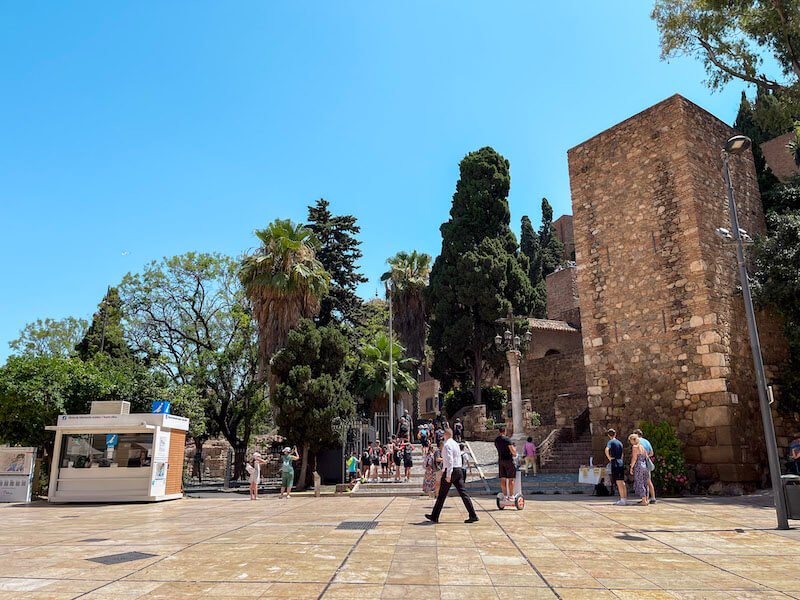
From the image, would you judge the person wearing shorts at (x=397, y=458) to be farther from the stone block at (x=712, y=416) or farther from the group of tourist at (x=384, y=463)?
the stone block at (x=712, y=416)

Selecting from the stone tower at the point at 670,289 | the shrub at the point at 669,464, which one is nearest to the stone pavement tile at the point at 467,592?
the shrub at the point at 669,464

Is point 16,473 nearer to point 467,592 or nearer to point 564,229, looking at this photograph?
point 467,592

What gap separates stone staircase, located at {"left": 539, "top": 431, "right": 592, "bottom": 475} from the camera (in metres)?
18.0

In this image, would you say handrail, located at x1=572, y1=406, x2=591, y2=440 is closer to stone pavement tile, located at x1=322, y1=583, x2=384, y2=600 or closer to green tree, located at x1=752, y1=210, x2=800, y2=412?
green tree, located at x1=752, y1=210, x2=800, y2=412

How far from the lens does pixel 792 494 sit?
7.42m

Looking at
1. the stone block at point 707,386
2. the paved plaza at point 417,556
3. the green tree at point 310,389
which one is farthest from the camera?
the green tree at point 310,389

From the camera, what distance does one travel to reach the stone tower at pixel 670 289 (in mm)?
12875

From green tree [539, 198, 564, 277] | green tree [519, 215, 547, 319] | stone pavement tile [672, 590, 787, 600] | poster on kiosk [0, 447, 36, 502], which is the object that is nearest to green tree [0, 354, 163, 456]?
poster on kiosk [0, 447, 36, 502]

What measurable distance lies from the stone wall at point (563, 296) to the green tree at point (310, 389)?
19.1 meters

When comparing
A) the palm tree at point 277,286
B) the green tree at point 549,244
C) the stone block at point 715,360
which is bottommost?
the stone block at point 715,360

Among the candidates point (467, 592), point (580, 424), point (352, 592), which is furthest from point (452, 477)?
point (580, 424)

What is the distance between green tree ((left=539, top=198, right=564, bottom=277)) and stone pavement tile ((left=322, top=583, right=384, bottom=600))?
45.6m

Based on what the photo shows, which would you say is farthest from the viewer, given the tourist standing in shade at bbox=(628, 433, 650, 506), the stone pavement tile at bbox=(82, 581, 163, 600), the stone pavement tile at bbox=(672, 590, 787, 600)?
the tourist standing in shade at bbox=(628, 433, 650, 506)

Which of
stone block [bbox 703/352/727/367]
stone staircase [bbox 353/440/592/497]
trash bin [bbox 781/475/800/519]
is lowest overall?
stone staircase [bbox 353/440/592/497]
